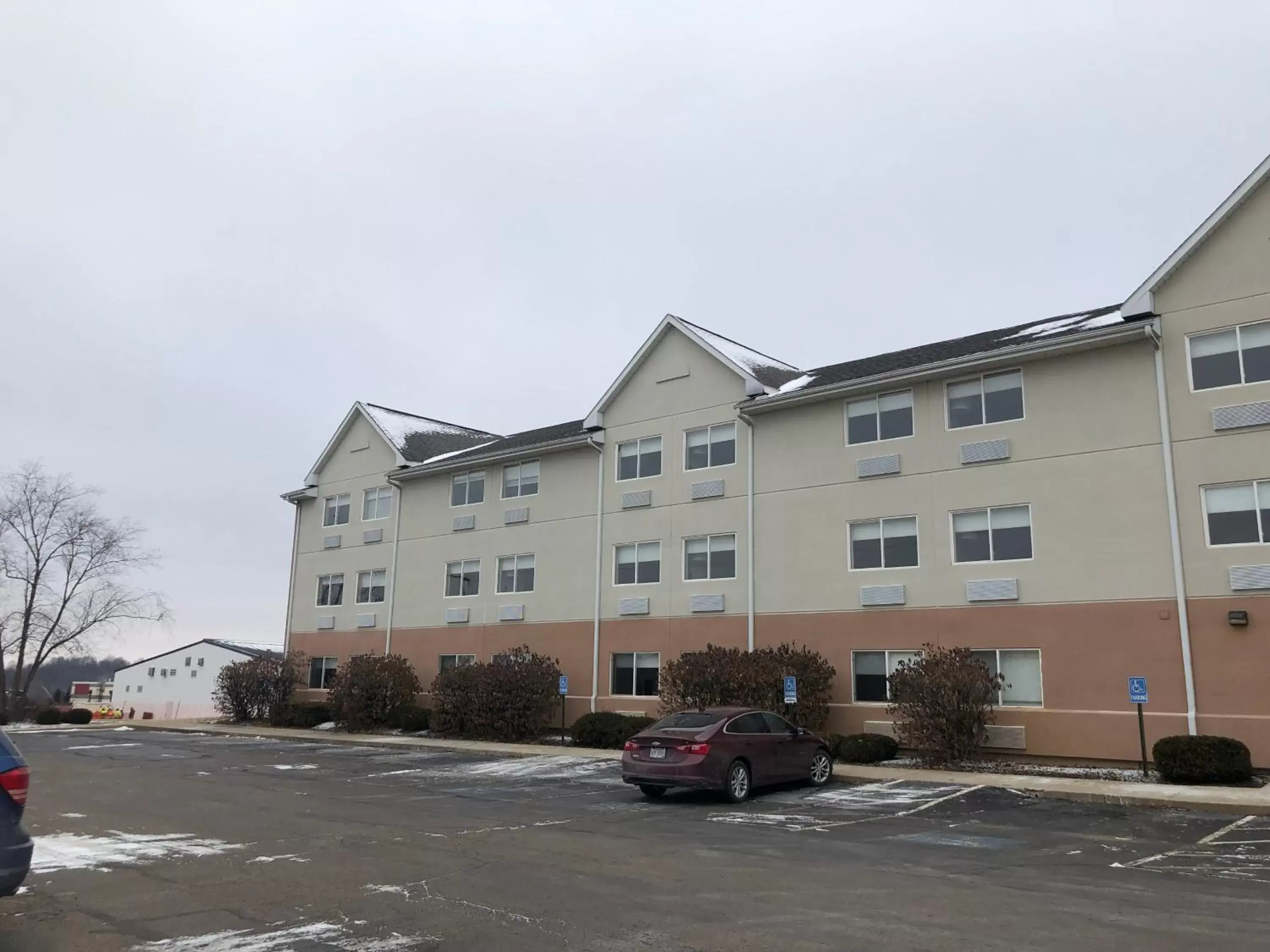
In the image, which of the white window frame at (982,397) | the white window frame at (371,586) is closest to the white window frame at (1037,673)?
the white window frame at (982,397)

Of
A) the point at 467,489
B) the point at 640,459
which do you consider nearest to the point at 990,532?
the point at 640,459

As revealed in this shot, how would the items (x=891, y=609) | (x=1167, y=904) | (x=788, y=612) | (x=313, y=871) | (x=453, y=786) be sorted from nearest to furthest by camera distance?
(x=1167, y=904) → (x=313, y=871) → (x=453, y=786) → (x=891, y=609) → (x=788, y=612)

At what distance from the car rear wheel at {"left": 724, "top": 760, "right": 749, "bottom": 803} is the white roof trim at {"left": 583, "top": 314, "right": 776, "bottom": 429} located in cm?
1206

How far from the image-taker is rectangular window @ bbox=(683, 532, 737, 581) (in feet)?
84.1

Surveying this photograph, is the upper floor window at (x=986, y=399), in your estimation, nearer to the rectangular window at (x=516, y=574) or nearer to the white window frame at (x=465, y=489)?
the rectangular window at (x=516, y=574)

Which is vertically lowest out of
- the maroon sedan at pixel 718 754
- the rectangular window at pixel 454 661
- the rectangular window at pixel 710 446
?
the maroon sedan at pixel 718 754

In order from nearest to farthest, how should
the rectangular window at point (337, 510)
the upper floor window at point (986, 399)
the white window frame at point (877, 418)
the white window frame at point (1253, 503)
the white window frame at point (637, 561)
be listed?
1. the white window frame at point (1253, 503)
2. the upper floor window at point (986, 399)
3. the white window frame at point (877, 418)
4. the white window frame at point (637, 561)
5. the rectangular window at point (337, 510)

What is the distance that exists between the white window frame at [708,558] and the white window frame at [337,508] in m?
16.2

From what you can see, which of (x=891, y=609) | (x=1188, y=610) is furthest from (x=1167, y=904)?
(x=891, y=609)

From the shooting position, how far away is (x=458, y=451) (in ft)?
124

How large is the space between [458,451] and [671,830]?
2676 centimetres

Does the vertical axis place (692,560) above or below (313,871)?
above

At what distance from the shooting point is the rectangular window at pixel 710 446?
86.0 feet

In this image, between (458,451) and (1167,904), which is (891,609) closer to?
(1167,904)
